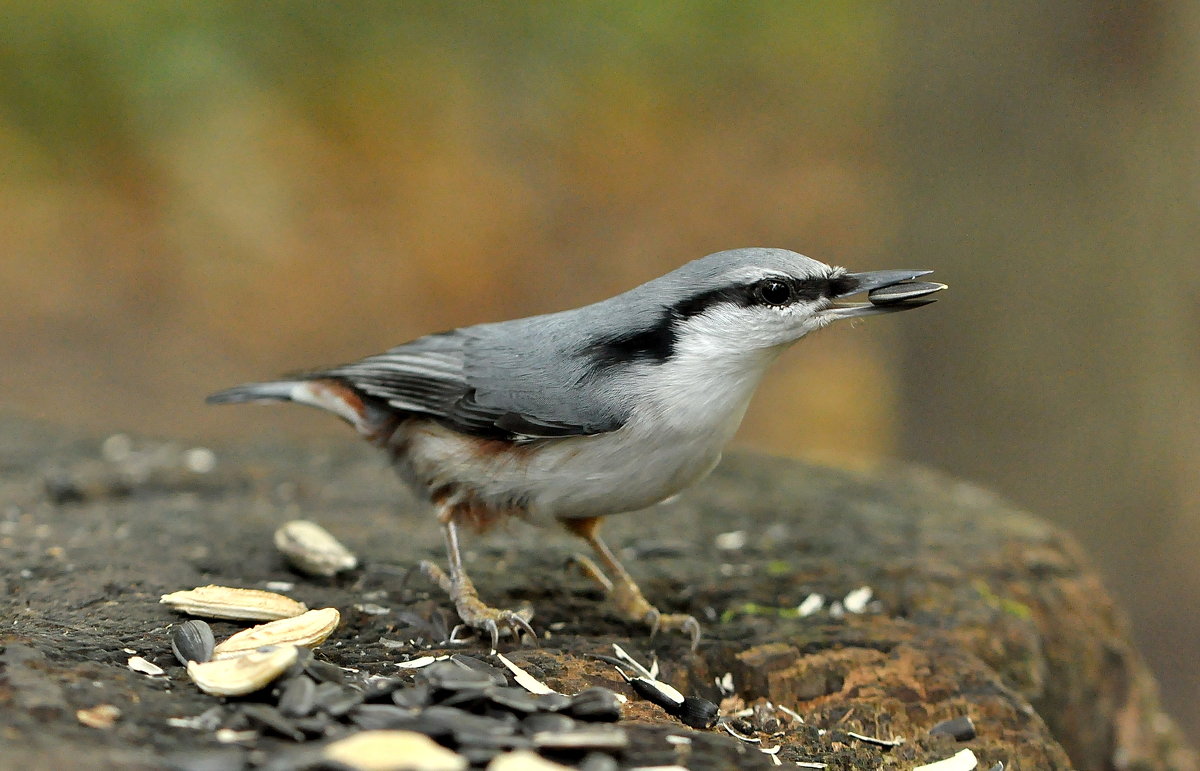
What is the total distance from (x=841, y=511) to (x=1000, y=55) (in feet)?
9.25

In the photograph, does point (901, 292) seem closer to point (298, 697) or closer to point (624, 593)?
point (624, 593)

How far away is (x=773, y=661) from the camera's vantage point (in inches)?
132

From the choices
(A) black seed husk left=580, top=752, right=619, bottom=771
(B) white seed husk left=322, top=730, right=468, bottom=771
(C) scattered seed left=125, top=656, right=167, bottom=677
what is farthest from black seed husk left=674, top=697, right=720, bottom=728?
(C) scattered seed left=125, top=656, right=167, bottom=677

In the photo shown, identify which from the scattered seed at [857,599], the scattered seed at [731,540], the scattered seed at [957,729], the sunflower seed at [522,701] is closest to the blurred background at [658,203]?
the scattered seed at [731,540]

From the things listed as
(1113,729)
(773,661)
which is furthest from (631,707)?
(1113,729)

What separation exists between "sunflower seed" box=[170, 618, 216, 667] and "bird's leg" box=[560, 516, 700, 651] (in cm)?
127

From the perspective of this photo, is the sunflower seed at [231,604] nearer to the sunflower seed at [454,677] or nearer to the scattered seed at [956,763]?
the sunflower seed at [454,677]

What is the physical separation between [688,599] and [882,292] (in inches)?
54.9

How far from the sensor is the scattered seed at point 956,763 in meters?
2.88

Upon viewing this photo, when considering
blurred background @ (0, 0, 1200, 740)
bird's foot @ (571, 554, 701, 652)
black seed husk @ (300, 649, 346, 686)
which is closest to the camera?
black seed husk @ (300, 649, 346, 686)

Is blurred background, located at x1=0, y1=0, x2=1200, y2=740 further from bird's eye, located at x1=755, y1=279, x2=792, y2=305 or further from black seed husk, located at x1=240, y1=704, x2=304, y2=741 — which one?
black seed husk, located at x1=240, y1=704, x2=304, y2=741

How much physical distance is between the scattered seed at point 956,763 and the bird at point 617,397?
0.85m

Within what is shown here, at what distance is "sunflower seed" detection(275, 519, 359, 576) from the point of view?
3812 mm

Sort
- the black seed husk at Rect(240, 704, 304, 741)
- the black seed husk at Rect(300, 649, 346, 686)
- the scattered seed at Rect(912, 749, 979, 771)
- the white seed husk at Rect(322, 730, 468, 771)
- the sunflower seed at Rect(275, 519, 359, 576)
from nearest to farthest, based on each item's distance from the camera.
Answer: the white seed husk at Rect(322, 730, 468, 771)
the black seed husk at Rect(240, 704, 304, 741)
the black seed husk at Rect(300, 649, 346, 686)
the scattered seed at Rect(912, 749, 979, 771)
the sunflower seed at Rect(275, 519, 359, 576)
